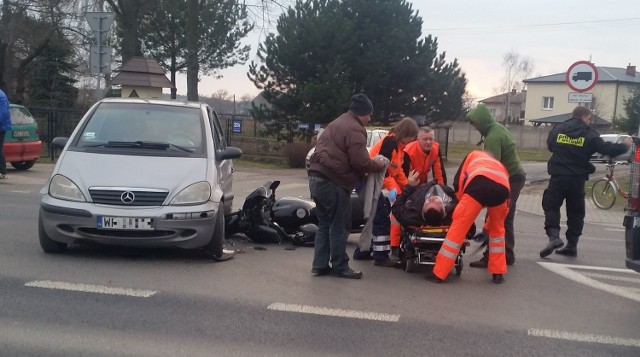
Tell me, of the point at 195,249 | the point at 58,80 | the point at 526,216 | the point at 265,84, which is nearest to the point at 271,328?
the point at 195,249

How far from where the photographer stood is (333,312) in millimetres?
6191

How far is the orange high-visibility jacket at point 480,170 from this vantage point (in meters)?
7.46

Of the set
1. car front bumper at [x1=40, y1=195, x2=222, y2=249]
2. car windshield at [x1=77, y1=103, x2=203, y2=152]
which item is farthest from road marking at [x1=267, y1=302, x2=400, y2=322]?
car windshield at [x1=77, y1=103, x2=203, y2=152]

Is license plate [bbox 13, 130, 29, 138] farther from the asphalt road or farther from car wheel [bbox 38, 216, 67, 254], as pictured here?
car wheel [bbox 38, 216, 67, 254]

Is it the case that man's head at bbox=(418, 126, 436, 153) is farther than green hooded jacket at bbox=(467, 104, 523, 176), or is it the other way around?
man's head at bbox=(418, 126, 436, 153)

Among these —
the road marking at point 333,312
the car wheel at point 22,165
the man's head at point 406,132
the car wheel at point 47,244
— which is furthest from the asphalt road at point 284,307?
the car wheel at point 22,165

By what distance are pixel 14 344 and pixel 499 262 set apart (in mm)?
4813

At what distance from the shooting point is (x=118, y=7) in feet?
106

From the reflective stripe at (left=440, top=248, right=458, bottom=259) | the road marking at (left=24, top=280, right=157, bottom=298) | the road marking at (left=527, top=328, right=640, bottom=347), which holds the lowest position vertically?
the road marking at (left=527, top=328, right=640, bottom=347)

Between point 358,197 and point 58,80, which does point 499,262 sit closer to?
point 358,197

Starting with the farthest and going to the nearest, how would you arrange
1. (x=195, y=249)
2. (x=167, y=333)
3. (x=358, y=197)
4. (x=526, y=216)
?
(x=526, y=216) < (x=358, y=197) < (x=195, y=249) < (x=167, y=333)

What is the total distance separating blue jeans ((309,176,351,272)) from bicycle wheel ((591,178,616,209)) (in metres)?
11.5

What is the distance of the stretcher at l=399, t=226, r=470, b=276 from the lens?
305 inches

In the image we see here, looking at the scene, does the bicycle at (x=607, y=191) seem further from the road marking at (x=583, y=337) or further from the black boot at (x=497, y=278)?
the road marking at (x=583, y=337)
